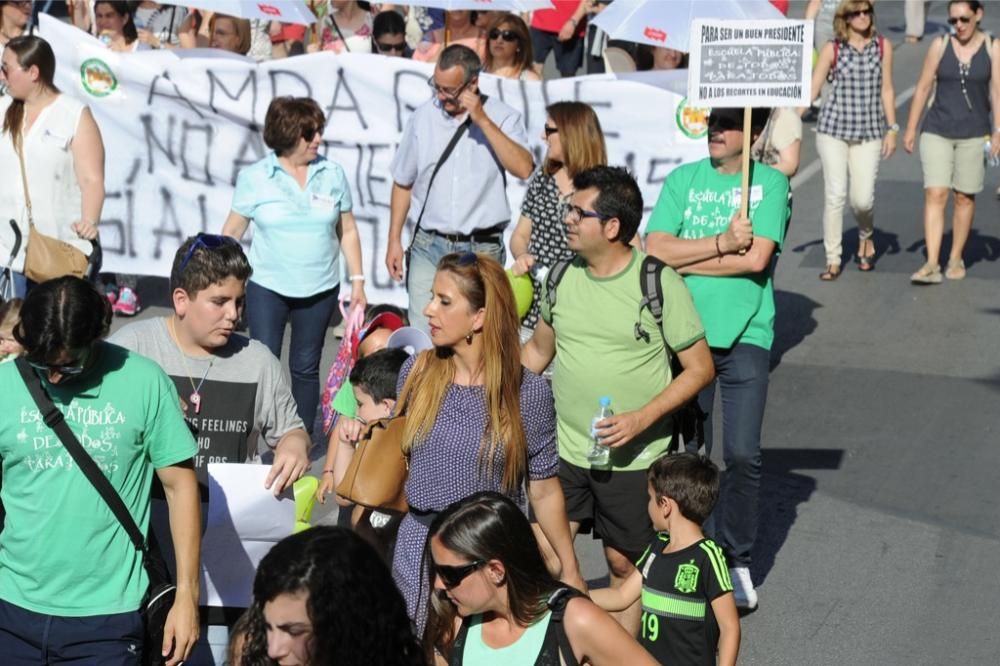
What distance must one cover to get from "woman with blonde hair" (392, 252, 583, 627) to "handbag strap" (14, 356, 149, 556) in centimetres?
91

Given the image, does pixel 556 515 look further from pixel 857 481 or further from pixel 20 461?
pixel 857 481

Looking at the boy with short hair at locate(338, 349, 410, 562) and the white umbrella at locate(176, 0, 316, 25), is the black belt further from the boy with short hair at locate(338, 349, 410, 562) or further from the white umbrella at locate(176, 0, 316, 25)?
the boy with short hair at locate(338, 349, 410, 562)

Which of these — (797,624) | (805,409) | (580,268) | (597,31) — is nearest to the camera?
(580,268)

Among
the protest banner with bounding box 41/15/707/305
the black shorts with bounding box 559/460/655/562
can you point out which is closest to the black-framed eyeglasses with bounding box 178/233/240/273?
the black shorts with bounding box 559/460/655/562

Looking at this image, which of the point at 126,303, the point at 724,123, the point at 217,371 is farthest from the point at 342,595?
the point at 126,303

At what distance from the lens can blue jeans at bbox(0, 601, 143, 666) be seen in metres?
4.41

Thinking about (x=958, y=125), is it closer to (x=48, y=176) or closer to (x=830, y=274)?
(x=830, y=274)

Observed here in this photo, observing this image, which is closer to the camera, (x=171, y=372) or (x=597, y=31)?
(x=171, y=372)

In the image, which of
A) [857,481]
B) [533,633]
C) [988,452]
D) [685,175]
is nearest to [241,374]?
[533,633]

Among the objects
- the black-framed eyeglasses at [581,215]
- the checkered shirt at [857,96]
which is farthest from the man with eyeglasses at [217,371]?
the checkered shirt at [857,96]

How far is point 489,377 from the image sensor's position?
493 cm

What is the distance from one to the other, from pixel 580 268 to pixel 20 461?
2289 millimetres

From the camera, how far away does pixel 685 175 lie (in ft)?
21.8

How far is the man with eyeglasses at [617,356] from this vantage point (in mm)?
5707
